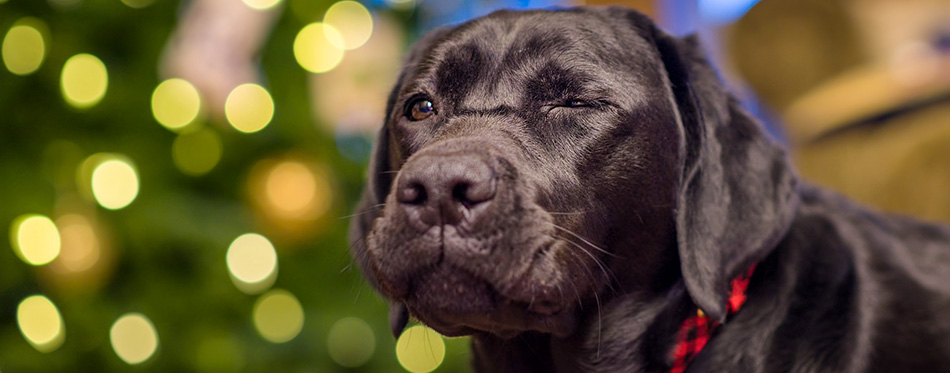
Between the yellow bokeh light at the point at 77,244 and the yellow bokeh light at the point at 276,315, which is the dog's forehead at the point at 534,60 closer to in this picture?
the yellow bokeh light at the point at 276,315

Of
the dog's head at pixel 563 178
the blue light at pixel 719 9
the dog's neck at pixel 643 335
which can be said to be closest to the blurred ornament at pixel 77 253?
the dog's head at pixel 563 178

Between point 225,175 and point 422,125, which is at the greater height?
point 422,125

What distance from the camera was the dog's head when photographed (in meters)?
1.25

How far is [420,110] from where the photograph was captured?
1635mm

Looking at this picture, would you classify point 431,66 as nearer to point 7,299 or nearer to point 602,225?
point 602,225

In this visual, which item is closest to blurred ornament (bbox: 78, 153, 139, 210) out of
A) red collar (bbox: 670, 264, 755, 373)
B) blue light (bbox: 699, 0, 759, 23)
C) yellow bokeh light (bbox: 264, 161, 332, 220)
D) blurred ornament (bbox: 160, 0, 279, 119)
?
blurred ornament (bbox: 160, 0, 279, 119)

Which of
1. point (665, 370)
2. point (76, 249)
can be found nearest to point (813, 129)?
point (665, 370)

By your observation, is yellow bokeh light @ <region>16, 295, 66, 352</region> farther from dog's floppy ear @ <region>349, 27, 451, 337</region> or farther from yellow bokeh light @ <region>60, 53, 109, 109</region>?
dog's floppy ear @ <region>349, 27, 451, 337</region>

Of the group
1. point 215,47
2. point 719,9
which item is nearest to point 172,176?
point 215,47

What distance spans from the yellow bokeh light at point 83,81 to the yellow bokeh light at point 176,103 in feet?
0.58

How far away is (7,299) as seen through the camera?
105 inches

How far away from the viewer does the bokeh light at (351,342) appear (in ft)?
9.04

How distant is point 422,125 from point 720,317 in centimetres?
72

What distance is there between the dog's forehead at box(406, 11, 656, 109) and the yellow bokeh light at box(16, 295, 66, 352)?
180 cm
